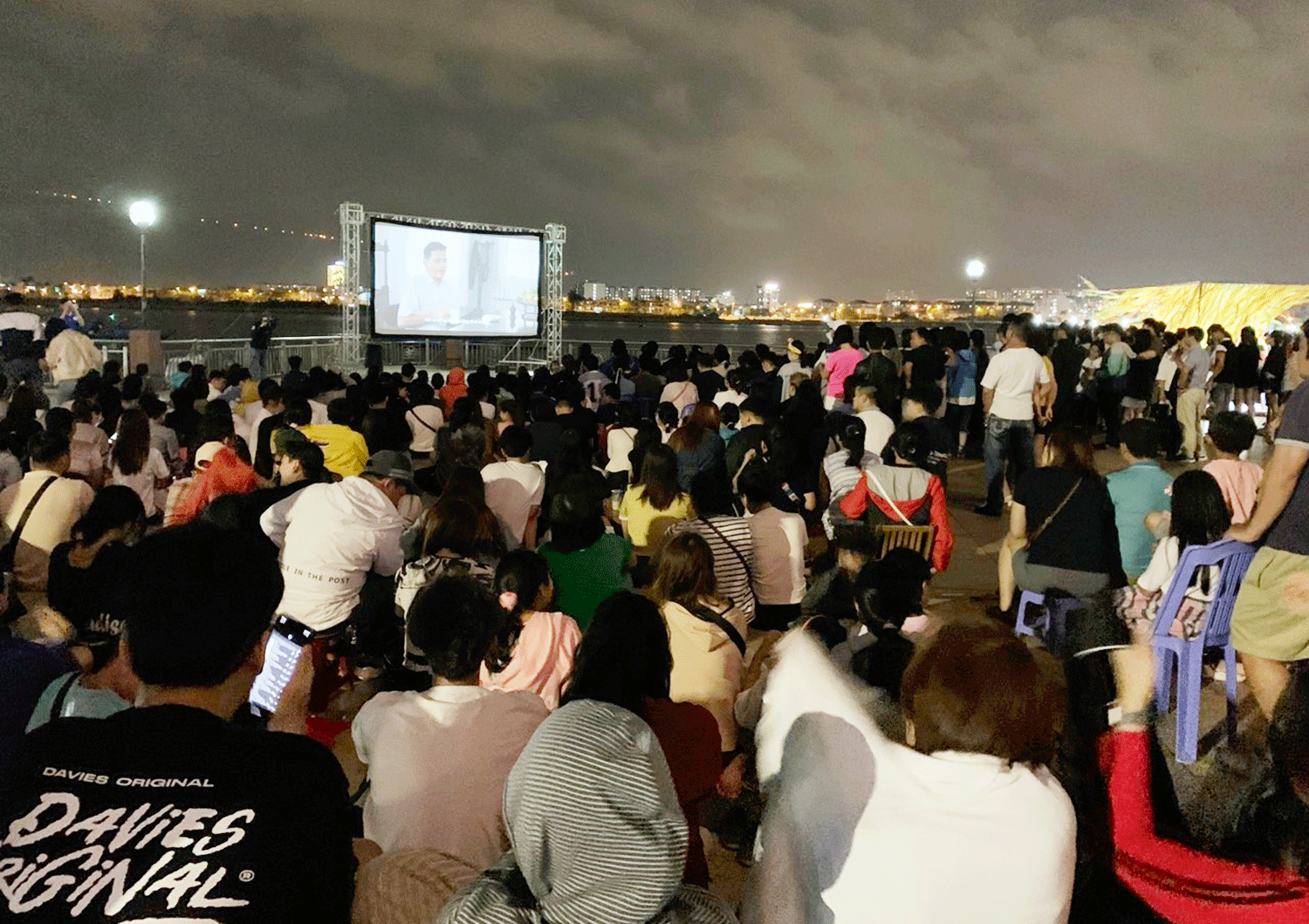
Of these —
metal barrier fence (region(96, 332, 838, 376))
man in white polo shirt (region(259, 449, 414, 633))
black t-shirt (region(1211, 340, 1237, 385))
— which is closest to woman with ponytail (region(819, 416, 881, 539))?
man in white polo shirt (region(259, 449, 414, 633))

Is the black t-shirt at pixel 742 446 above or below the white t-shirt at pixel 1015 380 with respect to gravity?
below

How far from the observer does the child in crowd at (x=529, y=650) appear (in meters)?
3.42

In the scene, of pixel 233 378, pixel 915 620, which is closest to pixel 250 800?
pixel 915 620

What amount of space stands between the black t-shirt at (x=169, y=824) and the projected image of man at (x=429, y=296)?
1763 centimetres

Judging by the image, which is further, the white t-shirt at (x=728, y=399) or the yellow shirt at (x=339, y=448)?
the white t-shirt at (x=728, y=399)

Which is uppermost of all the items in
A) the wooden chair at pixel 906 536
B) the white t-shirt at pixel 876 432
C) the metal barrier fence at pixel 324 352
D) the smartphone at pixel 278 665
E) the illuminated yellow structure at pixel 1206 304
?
the illuminated yellow structure at pixel 1206 304

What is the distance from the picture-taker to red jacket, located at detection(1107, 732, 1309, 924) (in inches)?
72.0

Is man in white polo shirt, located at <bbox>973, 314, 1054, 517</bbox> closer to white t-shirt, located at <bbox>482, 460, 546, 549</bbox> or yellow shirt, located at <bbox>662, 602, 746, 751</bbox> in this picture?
white t-shirt, located at <bbox>482, 460, 546, 549</bbox>

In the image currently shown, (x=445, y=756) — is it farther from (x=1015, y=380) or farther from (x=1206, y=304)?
(x=1206, y=304)

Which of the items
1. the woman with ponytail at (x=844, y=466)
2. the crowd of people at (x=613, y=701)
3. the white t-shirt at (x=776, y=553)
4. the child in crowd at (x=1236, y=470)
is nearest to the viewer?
the crowd of people at (x=613, y=701)

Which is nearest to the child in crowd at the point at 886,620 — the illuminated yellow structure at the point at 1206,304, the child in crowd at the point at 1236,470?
the child in crowd at the point at 1236,470

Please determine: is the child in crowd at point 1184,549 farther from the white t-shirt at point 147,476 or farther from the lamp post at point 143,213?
the lamp post at point 143,213

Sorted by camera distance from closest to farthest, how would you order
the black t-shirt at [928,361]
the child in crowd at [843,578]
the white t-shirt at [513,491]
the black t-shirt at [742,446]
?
the child in crowd at [843,578], the white t-shirt at [513,491], the black t-shirt at [742,446], the black t-shirt at [928,361]

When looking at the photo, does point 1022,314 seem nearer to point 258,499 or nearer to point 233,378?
point 258,499
